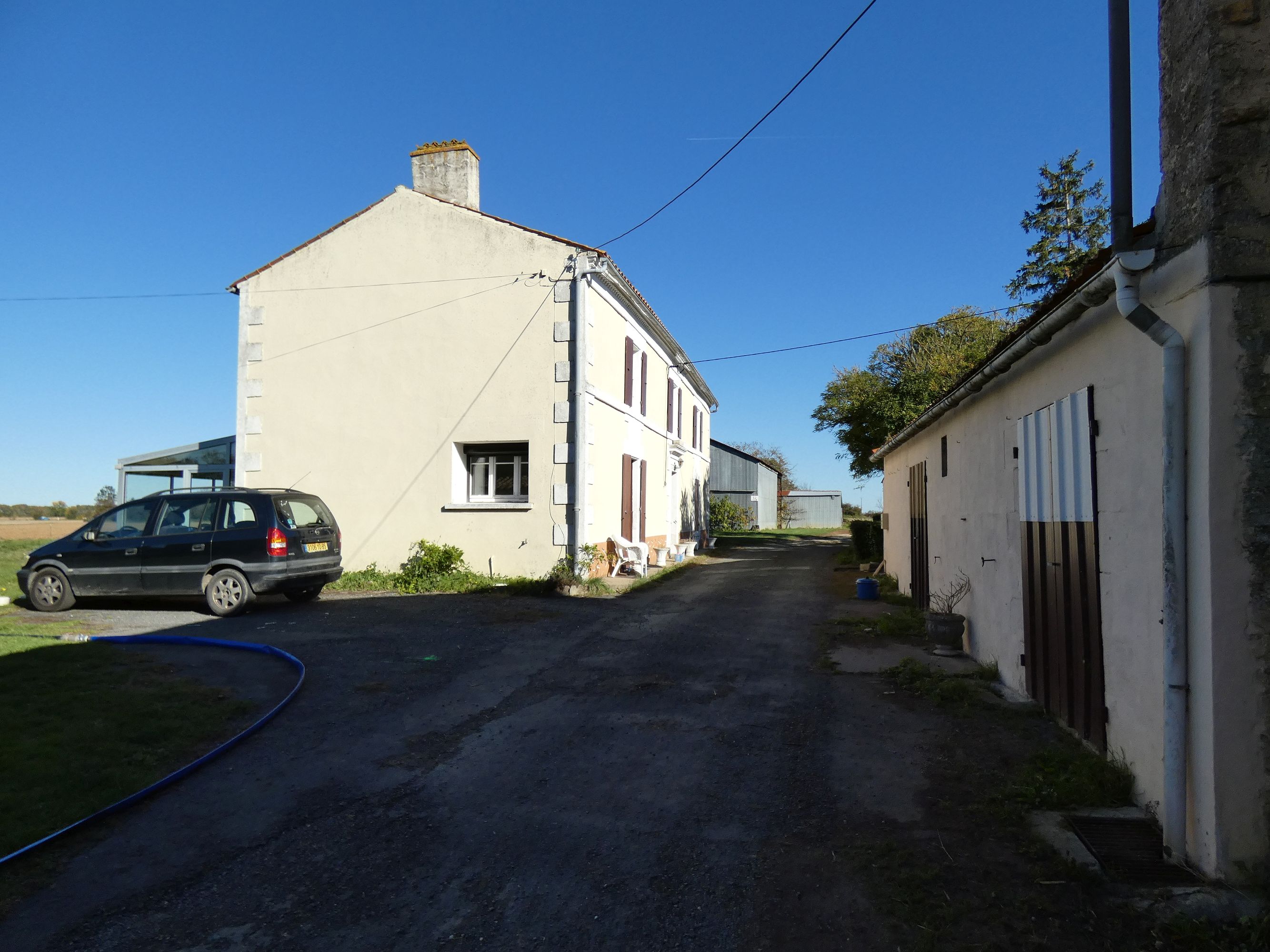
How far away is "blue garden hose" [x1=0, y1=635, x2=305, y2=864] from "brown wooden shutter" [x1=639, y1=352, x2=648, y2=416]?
11.4 m

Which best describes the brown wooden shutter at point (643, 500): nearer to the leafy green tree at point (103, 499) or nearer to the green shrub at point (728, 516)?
the green shrub at point (728, 516)

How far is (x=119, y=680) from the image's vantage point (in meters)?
6.69

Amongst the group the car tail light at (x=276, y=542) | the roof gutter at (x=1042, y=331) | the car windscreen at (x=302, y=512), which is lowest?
the car tail light at (x=276, y=542)

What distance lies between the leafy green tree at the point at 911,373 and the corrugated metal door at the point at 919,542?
12.4 meters

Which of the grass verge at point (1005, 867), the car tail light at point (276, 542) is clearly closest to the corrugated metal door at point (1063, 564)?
the grass verge at point (1005, 867)

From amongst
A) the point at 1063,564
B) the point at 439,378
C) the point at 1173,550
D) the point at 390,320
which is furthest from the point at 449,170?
the point at 1173,550

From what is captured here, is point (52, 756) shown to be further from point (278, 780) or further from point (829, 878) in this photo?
point (829, 878)

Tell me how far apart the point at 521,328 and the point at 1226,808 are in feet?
39.9

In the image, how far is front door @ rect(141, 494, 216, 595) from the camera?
1069cm

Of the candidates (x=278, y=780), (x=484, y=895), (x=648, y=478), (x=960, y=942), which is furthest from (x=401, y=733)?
(x=648, y=478)

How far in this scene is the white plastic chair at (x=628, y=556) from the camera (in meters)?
15.6

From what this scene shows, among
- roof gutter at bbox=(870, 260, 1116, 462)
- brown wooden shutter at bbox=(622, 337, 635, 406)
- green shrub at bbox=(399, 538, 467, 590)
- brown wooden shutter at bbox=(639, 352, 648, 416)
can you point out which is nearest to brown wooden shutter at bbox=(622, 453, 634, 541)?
brown wooden shutter at bbox=(622, 337, 635, 406)

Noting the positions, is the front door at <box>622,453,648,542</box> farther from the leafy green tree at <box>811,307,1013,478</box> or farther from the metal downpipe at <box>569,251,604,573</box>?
the leafy green tree at <box>811,307,1013,478</box>

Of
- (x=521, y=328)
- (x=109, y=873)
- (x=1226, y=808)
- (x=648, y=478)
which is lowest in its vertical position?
(x=109, y=873)
